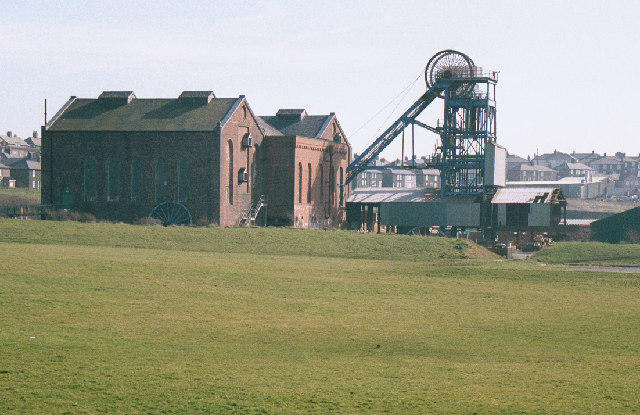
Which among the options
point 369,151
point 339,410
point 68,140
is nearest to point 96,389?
point 339,410

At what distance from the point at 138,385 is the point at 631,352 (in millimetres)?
10117

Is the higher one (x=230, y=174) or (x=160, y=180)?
(x=230, y=174)

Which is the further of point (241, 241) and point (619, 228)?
point (619, 228)

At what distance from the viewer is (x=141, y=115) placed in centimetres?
6794

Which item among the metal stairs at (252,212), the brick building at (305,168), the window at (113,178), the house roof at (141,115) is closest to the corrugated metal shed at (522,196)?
the brick building at (305,168)

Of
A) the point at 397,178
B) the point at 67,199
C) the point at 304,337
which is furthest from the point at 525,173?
the point at 304,337

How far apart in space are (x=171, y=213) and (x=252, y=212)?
705cm

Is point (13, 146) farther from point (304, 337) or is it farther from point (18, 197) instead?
point (304, 337)

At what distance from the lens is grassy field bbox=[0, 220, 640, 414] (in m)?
12.6

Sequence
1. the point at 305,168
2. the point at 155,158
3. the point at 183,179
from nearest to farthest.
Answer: the point at 183,179 < the point at 155,158 < the point at 305,168

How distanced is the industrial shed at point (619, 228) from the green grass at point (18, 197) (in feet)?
192

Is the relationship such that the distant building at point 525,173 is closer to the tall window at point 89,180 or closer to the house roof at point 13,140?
the house roof at point 13,140

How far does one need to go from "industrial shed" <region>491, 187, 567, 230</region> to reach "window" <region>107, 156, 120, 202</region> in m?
32.2

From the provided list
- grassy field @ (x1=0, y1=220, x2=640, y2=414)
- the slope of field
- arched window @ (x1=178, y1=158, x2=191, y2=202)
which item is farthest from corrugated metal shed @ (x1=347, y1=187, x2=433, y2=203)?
grassy field @ (x1=0, y1=220, x2=640, y2=414)
